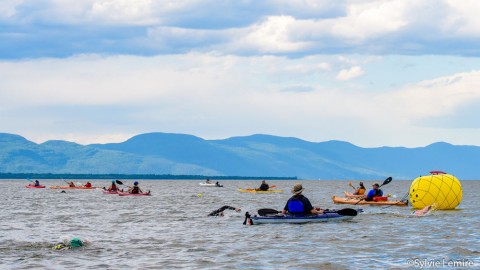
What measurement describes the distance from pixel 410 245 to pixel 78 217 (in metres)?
24.0

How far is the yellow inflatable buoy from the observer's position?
136ft

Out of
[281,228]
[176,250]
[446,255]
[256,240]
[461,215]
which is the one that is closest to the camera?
[446,255]

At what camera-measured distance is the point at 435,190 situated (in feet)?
138

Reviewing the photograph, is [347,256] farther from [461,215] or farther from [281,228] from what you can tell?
[461,215]

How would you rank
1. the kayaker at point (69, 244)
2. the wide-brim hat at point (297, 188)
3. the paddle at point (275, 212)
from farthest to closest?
1. the paddle at point (275, 212)
2. the wide-brim hat at point (297, 188)
3. the kayaker at point (69, 244)

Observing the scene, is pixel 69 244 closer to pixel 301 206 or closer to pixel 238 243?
pixel 238 243

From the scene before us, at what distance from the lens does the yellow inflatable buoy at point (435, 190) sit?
41594 millimetres

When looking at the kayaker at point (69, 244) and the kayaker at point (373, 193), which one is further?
the kayaker at point (373, 193)

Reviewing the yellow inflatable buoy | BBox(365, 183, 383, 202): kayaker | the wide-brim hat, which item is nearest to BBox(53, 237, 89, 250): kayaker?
the wide-brim hat

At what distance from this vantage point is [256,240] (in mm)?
29734

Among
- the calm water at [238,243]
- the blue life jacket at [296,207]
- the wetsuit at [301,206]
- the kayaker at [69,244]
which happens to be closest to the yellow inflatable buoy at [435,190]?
the calm water at [238,243]

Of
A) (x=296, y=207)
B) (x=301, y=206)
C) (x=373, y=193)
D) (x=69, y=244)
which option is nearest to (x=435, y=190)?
(x=373, y=193)

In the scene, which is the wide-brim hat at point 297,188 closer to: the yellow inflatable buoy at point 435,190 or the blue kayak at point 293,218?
the blue kayak at point 293,218

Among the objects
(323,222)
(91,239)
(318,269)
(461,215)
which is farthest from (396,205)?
(318,269)
